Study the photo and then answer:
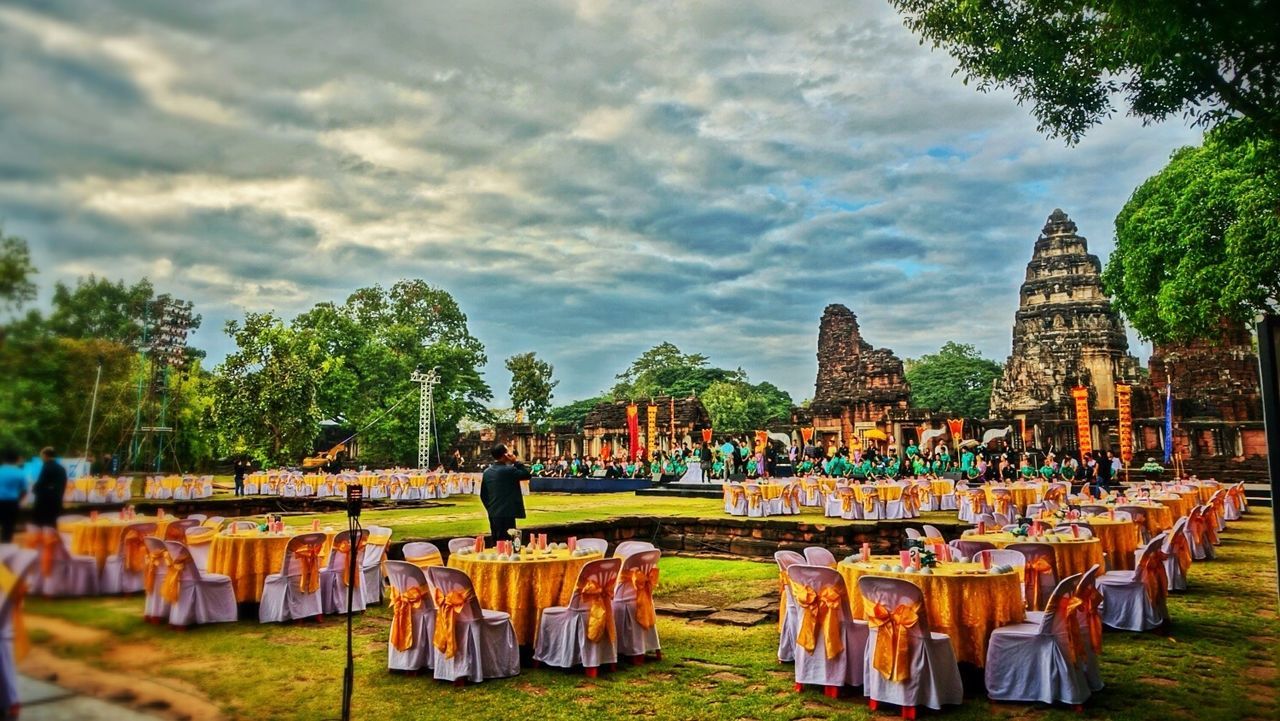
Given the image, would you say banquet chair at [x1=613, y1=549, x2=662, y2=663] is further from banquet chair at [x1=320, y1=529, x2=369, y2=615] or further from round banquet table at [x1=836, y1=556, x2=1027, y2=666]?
banquet chair at [x1=320, y1=529, x2=369, y2=615]

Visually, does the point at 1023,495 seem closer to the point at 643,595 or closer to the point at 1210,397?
the point at 643,595

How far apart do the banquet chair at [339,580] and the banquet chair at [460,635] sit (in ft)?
7.94

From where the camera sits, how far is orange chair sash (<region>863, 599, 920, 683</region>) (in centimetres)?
471

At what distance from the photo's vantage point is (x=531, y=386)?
44219mm

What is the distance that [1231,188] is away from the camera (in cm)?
1805

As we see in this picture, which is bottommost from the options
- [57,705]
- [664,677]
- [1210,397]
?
[664,677]

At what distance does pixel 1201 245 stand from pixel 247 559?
21.8 meters

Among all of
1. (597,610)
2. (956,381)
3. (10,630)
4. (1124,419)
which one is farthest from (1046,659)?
(956,381)

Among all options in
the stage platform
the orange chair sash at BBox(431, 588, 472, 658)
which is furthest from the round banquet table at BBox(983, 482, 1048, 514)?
the stage platform

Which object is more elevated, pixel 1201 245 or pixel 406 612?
pixel 1201 245

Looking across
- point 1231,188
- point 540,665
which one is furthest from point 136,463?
point 1231,188

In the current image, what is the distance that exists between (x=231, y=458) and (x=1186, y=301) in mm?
27310

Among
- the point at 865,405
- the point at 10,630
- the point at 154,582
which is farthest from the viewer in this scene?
the point at 865,405

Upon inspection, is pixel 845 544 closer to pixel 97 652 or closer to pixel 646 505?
pixel 646 505
